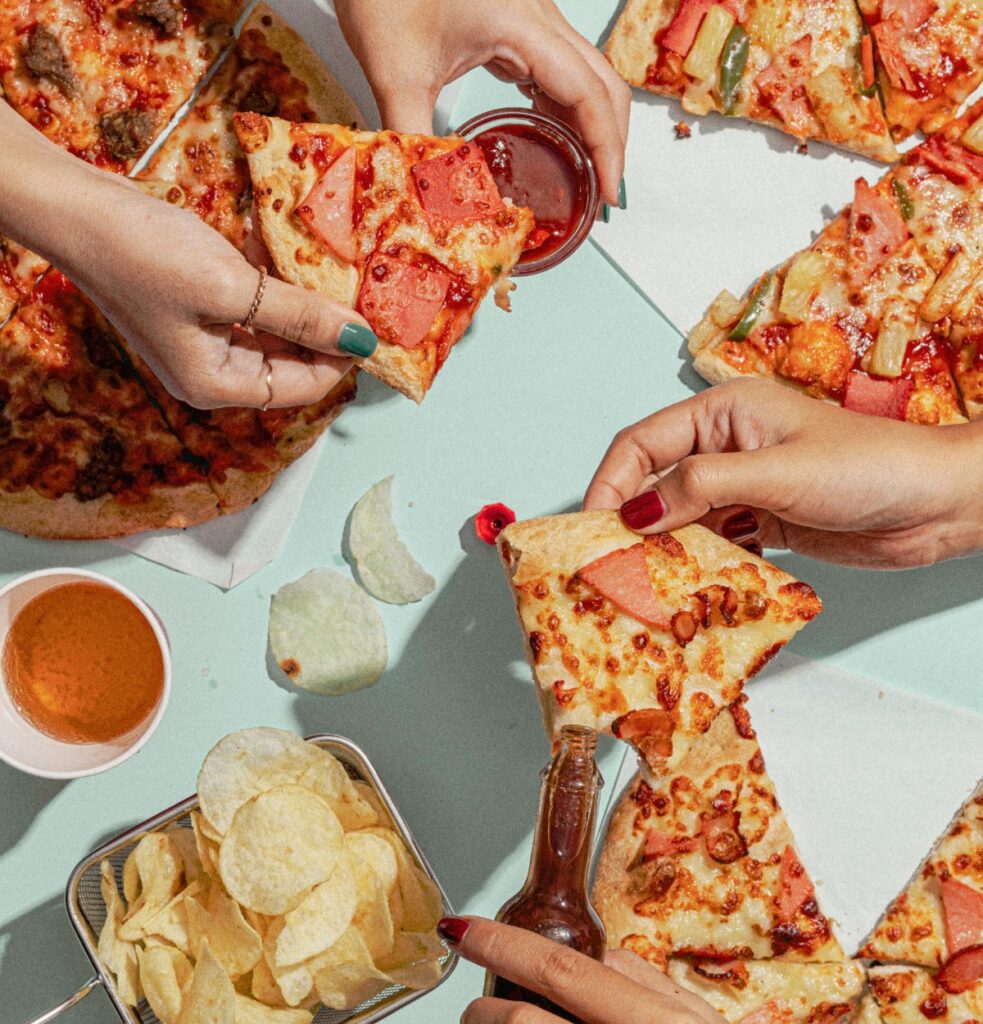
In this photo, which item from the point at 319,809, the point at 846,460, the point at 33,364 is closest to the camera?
the point at 846,460

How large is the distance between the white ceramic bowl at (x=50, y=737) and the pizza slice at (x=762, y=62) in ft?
7.34

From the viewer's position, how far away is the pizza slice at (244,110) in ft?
11.2

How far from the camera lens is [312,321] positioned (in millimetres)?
2686

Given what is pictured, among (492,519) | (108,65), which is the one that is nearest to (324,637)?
(492,519)

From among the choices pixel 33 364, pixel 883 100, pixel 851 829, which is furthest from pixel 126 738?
pixel 883 100

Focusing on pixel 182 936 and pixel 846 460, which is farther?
pixel 182 936

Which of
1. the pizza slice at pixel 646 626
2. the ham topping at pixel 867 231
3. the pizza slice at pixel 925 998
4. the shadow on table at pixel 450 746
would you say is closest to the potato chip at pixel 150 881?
the shadow on table at pixel 450 746

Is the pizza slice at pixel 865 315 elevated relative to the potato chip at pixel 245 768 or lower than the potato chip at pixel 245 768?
elevated

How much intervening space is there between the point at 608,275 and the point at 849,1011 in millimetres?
2491

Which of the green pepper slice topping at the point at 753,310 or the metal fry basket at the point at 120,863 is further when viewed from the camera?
the green pepper slice topping at the point at 753,310

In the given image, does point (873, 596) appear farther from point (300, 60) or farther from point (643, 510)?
point (300, 60)

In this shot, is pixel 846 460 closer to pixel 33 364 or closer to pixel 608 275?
pixel 608 275

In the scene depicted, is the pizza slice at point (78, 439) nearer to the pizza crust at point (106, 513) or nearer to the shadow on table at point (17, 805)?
the pizza crust at point (106, 513)

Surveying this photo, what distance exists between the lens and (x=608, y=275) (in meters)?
3.55
